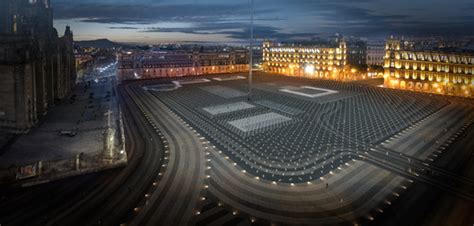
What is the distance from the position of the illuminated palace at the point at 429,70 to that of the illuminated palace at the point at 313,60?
109ft

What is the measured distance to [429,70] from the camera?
98.9 m

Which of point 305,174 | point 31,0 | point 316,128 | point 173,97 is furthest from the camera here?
point 173,97

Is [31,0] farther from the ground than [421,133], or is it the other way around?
[31,0]

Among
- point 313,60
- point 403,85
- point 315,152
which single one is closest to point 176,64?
point 313,60

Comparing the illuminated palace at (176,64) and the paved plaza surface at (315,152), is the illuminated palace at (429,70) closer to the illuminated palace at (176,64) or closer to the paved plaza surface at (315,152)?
the paved plaza surface at (315,152)

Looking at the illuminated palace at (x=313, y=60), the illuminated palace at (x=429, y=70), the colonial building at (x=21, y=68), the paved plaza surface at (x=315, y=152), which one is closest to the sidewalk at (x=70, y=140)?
the colonial building at (x=21, y=68)

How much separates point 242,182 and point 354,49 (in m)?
141

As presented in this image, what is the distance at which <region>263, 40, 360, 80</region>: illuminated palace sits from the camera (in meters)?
144

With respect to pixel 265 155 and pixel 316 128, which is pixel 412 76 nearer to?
pixel 316 128

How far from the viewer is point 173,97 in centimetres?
8781

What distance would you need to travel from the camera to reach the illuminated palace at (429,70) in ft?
300

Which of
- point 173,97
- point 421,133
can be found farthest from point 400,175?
point 173,97

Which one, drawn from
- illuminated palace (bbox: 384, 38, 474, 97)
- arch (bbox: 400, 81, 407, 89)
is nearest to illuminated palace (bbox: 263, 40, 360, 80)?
illuminated palace (bbox: 384, 38, 474, 97)

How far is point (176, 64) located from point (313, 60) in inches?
2550
